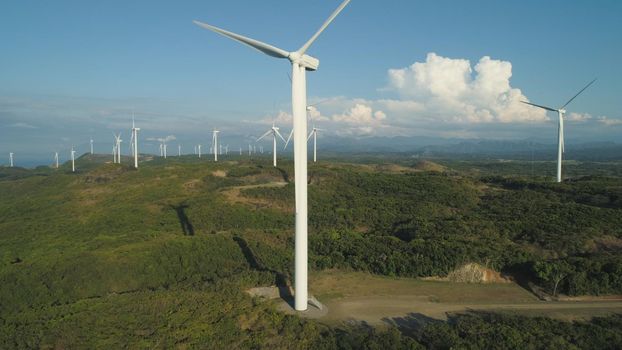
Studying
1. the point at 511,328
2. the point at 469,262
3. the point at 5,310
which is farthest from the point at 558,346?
the point at 5,310

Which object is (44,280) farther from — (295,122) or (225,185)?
Result: (225,185)

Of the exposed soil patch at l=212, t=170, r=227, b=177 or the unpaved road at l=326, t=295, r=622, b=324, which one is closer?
the unpaved road at l=326, t=295, r=622, b=324

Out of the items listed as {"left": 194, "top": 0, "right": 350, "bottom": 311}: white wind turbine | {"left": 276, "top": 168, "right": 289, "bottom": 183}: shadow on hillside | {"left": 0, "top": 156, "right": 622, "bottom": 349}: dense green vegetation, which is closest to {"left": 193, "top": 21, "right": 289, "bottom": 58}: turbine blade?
{"left": 194, "top": 0, "right": 350, "bottom": 311}: white wind turbine

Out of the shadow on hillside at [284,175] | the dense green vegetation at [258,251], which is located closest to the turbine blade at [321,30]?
the dense green vegetation at [258,251]

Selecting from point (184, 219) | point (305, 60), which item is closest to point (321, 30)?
point (305, 60)

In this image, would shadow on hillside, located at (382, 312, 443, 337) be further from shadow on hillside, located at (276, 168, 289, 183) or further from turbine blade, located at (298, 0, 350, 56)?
shadow on hillside, located at (276, 168, 289, 183)
